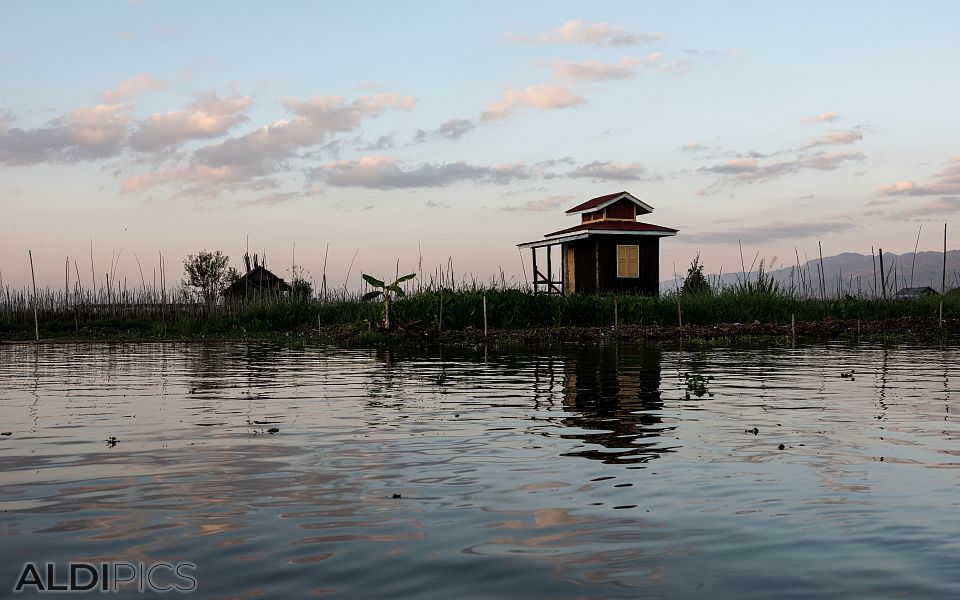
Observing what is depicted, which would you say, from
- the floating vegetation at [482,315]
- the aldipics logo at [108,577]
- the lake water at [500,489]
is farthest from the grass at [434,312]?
the aldipics logo at [108,577]

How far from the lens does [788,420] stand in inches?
361

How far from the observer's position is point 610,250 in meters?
36.2

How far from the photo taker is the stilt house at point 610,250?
36031 millimetres

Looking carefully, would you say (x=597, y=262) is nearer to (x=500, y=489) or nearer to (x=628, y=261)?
(x=628, y=261)

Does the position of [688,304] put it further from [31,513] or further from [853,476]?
[31,513]

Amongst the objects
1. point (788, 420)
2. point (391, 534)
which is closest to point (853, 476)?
point (788, 420)

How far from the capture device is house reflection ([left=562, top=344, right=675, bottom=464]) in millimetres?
7383

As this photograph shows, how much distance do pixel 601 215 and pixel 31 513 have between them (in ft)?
112

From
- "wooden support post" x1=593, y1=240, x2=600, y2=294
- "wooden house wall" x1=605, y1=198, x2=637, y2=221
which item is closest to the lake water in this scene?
"wooden support post" x1=593, y1=240, x2=600, y2=294

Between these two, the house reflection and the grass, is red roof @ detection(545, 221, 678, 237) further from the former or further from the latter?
the house reflection

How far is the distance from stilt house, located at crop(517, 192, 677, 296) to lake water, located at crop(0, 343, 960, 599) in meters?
23.4

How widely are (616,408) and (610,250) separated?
2656 centimetres

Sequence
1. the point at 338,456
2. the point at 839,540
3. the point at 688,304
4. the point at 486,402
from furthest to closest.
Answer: the point at 688,304
the point at 486,402
the point at 338,456
the point at 839,540

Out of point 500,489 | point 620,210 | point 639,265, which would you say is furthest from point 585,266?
point 500,489
